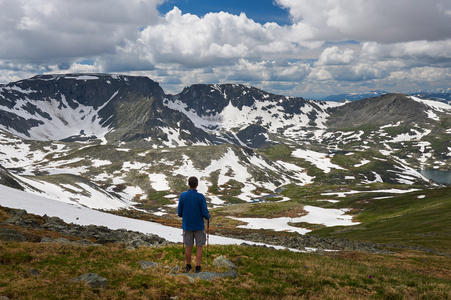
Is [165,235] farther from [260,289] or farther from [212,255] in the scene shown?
[260,289]

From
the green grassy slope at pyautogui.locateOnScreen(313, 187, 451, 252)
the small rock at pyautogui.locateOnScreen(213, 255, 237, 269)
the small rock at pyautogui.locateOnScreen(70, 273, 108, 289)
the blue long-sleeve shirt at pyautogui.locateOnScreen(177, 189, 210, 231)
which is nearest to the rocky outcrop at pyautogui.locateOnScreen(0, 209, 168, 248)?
the small rock at pyautogui.locateOnScreen(213, 255, 237, 269)

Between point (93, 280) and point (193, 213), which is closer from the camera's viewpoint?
point (93, 280)

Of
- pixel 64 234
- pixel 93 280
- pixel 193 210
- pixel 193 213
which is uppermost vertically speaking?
pixel 193 210

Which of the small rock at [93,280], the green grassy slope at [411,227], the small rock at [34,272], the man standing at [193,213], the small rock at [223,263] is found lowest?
the green grassy slope at [411,227]

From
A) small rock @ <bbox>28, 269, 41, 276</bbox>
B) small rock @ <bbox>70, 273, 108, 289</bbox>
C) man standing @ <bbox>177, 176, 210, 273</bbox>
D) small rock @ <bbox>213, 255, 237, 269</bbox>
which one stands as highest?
man standing @ <bbox>177, 176, 210, 273</bbox>

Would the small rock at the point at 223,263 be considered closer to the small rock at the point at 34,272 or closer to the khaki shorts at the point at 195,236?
the khaki shorts at the point at 195,236

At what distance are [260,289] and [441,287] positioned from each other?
36.6 ft

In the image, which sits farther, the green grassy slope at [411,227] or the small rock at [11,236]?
the green grassy slope at [411,227]

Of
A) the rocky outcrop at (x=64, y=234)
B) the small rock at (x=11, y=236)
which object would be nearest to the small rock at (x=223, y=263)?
the rocky outcrop at (x=64, y=234)

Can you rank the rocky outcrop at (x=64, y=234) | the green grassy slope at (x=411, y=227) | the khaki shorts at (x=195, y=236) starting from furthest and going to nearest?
1. the green grassy slope at (x=411, y=227)
2. the rocky outcrop at (x=64, y=234)
3. the khaki shorts at (x=195, y=236)

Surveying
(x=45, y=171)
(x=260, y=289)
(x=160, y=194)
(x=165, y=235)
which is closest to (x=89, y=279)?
(x=260, y=289)

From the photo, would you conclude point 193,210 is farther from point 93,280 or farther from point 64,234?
point 64,234

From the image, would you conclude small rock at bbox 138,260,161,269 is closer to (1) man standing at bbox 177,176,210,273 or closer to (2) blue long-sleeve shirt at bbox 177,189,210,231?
(1) man standing at bbox 177,176,210,273

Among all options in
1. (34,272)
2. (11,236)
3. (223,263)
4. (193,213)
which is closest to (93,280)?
(34,272)
